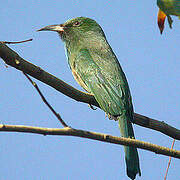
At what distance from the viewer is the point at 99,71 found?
14.4 feet

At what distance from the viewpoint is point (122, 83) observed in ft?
14.0

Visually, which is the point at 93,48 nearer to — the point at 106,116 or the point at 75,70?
the point at 75,70

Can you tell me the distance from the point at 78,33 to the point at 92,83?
131 centimetres

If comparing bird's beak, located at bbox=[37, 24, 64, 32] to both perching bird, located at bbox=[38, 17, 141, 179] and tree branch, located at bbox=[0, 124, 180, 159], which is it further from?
tree branch, located at bbox=[0, 124, 180, 159]

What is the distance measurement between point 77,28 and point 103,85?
1553 millimetres

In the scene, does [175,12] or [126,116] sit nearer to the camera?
[175,12]

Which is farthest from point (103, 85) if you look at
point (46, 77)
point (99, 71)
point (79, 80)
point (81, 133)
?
point (81, 133)

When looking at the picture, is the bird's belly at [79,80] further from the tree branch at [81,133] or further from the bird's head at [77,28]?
the tree branch at [81,133]

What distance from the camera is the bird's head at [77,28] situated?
528cm

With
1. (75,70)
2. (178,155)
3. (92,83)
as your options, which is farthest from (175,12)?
(75,70)

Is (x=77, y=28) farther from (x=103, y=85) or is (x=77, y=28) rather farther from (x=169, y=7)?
(x=169, y=7)

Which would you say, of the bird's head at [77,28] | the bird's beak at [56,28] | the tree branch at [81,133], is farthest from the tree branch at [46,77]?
the bird's beak at [56,28]

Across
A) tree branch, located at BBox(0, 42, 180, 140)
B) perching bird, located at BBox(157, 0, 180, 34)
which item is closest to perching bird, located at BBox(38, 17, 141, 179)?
tree branch, located at BBox(0, 42, 180, 140)

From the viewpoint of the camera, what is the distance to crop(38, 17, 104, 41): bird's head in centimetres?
528
